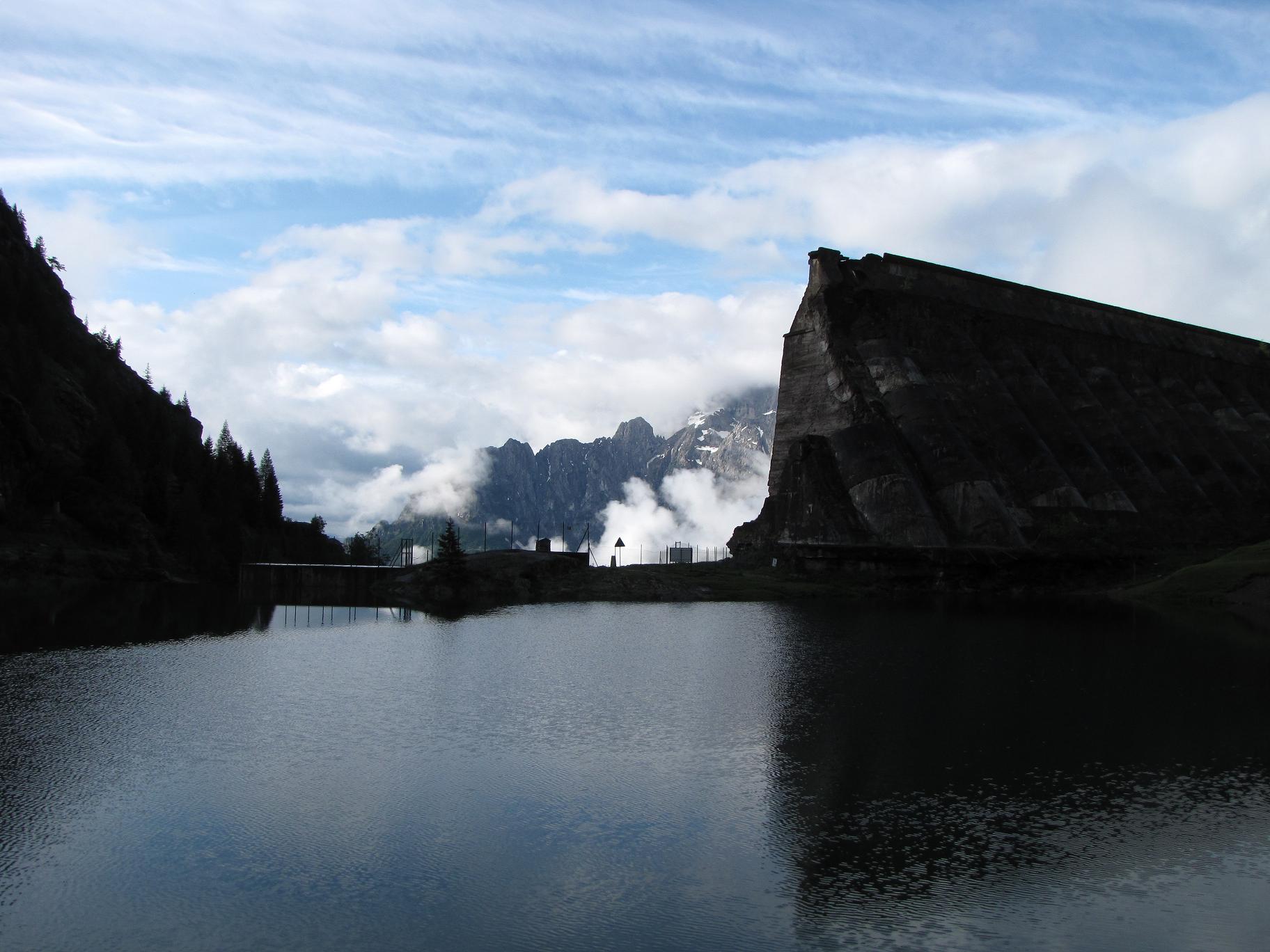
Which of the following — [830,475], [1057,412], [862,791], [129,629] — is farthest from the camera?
[1057,412]

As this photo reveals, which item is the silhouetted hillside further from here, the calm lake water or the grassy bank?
the grassy bank

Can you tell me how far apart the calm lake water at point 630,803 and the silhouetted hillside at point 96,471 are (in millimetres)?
58954

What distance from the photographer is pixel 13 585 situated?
75562 mm

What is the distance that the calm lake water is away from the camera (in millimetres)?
15070

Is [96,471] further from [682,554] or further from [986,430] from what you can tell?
[986,430]

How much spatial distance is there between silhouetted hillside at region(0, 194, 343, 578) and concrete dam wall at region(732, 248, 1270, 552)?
2215 inches

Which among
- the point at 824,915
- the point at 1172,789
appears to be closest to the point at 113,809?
the point at 824,915

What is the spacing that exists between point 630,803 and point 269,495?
132 meters

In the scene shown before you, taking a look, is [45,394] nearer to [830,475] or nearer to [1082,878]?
[830,475]

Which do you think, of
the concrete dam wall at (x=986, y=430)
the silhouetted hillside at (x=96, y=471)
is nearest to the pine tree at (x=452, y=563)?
the concrete dam wall at (x=986, y=430)

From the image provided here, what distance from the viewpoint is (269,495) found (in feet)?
469

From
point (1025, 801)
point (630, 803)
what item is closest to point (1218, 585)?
point (1025, 801)

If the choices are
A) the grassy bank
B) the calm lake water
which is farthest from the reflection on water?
the grassy bank

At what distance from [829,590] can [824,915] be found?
60843mm
